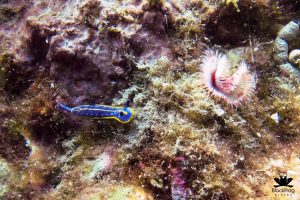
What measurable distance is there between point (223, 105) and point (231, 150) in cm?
60

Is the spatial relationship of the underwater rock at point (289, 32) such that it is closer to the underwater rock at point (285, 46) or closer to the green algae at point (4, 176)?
the underwater rock at point (285, 46)

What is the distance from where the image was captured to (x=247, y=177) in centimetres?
363

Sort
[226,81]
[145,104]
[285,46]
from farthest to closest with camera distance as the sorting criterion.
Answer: [285,46], [145,104], [226,81]

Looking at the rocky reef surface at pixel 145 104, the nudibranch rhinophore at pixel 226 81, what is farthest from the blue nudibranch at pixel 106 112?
the nudibranch rhinophore at pixel 226 81

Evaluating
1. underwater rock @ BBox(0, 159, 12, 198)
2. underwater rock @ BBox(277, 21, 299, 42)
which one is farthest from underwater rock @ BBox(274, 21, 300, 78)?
underwater rock @ BBox(0, 159, 12, 198)

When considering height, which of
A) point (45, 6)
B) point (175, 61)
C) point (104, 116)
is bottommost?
point (104, 116)

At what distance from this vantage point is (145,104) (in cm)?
384

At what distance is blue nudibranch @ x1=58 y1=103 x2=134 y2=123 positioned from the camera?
3705 millimetres

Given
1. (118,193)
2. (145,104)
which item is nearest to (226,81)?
(145,104)

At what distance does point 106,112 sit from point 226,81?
1.60 meters

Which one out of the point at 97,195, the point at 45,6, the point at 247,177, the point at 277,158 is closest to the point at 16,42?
the point at 45,6

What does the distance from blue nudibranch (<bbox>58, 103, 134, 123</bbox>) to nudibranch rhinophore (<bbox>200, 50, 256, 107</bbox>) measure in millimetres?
1079

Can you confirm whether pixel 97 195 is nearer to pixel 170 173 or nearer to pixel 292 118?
pixel 170 173

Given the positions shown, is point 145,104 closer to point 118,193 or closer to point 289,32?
point 118,193
